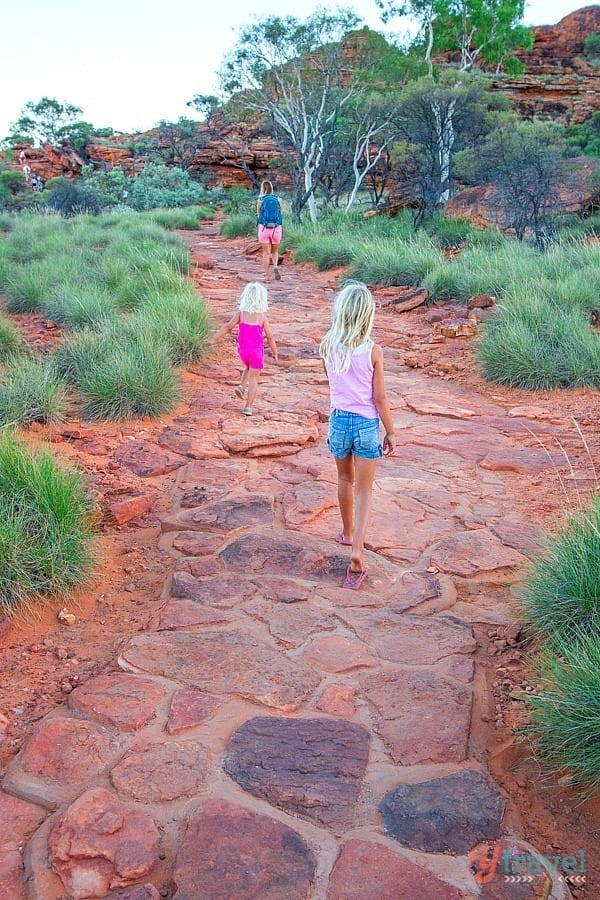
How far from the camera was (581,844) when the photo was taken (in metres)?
2.22

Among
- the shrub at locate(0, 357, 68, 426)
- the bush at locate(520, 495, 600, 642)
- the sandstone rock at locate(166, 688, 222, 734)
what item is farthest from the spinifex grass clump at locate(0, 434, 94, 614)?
the bush at locate(520, 495, 600, 642)

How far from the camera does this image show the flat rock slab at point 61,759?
243 centimetres

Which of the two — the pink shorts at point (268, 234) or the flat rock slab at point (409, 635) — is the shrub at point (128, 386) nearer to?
the flat rock slab at point (409, 635)

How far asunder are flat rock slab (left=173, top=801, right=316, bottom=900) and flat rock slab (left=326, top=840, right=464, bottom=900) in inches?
3.6

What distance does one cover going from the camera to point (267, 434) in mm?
5938

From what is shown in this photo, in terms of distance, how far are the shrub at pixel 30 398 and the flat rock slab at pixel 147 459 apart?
76 cm

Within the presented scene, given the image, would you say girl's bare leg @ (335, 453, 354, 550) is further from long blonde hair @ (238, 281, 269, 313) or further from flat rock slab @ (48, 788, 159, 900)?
long blonde hair @ (238, 281, 269, 313)

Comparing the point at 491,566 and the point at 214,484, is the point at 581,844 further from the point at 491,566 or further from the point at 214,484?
the point at 214,484

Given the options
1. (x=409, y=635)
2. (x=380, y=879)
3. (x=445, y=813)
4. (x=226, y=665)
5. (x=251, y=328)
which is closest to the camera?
(x=380, y=879)

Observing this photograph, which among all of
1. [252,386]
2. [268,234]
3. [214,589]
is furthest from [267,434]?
[268,234]

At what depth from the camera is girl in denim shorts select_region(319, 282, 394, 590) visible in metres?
3.62

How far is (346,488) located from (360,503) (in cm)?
21

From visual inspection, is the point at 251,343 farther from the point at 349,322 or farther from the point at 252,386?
the point at 349,322

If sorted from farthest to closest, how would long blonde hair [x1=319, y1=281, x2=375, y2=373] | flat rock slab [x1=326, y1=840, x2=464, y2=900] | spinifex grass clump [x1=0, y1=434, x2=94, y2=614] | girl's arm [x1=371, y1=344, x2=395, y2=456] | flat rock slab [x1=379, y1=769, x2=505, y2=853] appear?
girl's arm [x1=371, y1=344, x2=395, y2=456], long blonde hair [x1=319, y1=281, x2=375, y2=373], spinifex grass clump [x1=0, y1=434, x2=94, y2=614], flat rock slab [x1=379, y1=769, x2=505, y2=853], flat rock slab [x1=326, y1=840, x2=464, y2=900]
